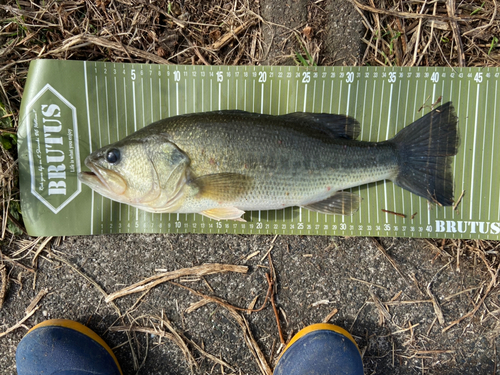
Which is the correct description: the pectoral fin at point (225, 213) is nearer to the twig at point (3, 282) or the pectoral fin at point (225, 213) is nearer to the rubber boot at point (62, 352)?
the rubber boot at point (62, 352)

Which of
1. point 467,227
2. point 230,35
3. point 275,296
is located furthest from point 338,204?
point 230,35

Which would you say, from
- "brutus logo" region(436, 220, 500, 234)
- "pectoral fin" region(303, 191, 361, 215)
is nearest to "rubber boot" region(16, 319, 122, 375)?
"pectoral fin" region(303, 191, 361, 215)

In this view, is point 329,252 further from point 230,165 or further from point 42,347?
point 42,347

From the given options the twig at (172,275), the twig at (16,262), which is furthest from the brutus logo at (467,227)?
the twig at (16,262)

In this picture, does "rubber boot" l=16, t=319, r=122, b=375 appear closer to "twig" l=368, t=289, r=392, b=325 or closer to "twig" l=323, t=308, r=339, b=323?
"twig" l=323, t=308, r=339, b=323

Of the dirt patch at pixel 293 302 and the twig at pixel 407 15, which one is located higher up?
the twig at pixel 407 15

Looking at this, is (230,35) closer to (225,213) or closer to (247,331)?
(225,213)
